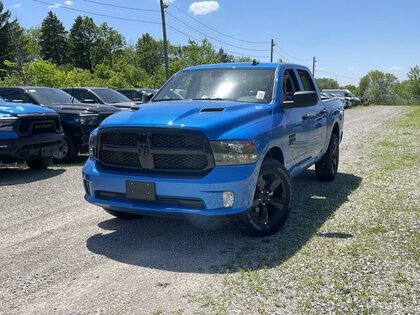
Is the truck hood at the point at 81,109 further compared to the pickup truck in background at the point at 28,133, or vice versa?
the truck hood at the point at 81,109

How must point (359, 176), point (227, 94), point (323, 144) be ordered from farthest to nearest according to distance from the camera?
point (359, 176), point (323, 144), point (227, 94)

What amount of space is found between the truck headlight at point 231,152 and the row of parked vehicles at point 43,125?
3.16 meters

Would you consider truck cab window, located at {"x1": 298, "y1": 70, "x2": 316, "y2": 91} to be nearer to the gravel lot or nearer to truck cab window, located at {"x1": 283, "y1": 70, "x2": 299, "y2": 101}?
truck cab window, located at {"x1": 283, "y1": 70, "x2": 299, "y2": 101}

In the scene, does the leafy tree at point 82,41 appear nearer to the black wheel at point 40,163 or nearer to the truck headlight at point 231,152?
the black wheel at point 40,163

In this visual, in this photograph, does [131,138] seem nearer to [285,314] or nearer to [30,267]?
[30,267]

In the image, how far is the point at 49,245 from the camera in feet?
15.3

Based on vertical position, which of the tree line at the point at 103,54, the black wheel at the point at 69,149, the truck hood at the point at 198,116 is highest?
the tree line at the point at 103,54

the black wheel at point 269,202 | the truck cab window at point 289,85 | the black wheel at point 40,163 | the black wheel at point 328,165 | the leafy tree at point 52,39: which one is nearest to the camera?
the black wheel at point 269,202

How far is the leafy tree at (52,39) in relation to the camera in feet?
291

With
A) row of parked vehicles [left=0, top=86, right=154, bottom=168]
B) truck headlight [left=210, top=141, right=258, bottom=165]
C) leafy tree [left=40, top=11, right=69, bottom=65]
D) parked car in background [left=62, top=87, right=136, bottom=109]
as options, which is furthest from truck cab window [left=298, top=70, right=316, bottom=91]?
leafy tree [left=40, top=11, right=69, bottom=65]

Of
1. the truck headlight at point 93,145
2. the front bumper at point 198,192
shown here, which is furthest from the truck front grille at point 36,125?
the front bumper at point 198,192

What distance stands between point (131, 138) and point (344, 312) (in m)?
2.54

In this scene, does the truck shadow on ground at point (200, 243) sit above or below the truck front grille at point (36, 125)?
below

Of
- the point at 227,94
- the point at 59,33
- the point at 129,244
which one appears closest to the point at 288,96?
the point at 227,94
